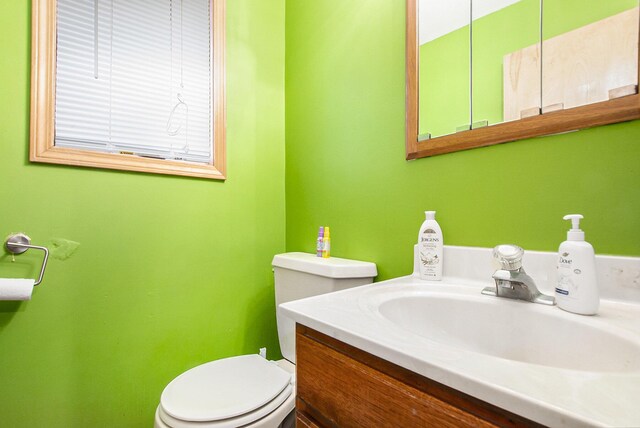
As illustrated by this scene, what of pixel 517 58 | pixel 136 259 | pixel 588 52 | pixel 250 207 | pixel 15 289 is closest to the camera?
pixel 588 52

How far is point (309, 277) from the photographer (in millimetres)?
1109

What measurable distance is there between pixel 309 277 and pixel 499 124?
76cm

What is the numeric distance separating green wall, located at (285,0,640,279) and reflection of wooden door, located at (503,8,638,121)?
87 mm

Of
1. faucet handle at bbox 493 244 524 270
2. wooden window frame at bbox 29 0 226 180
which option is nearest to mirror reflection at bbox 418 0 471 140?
faucet handle at bbox 493 244 524 270

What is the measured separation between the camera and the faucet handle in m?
0.65

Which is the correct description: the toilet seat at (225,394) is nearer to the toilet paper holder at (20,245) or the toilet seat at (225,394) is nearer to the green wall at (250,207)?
the green wall at (250,207)

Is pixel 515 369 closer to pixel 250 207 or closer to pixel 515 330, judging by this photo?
pixel 515 330

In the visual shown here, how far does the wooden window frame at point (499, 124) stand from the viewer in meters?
0.64

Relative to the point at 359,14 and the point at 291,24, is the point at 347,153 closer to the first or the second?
the point at 359,14

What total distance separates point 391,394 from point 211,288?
1070mm

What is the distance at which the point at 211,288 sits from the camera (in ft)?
4.37

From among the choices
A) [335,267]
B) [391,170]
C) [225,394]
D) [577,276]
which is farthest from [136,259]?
[577,276]

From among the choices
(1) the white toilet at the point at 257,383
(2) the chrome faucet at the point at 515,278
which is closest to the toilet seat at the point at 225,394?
(1) the white toilet at the point at 257,383

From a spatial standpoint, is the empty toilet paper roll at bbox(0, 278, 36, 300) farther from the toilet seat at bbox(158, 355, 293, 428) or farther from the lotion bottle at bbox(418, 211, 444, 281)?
the lotion bottle at bbox(418, 211, 444, 281)
